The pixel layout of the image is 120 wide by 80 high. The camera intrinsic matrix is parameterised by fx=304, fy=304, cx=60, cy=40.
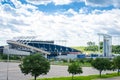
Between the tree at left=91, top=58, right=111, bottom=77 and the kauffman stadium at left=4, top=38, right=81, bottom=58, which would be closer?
the tree at left=91, top=58, right=111, bottom=77

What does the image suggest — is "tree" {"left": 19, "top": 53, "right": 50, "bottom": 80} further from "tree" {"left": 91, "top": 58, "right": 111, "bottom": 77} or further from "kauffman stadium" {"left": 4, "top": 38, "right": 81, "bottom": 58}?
"kauffman stadium" {"left": 4, "top": 38, "right": 81, "bottom": 58}

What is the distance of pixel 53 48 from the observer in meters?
200

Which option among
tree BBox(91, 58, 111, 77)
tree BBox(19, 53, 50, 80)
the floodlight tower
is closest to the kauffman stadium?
the floodlight tower

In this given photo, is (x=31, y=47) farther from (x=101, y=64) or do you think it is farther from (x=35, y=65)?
(x=35, y=65)

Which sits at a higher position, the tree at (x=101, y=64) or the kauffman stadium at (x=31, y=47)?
the kauffman stadium at (x=31, y=47)

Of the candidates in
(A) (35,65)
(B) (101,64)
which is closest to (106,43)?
(B) (101,64)

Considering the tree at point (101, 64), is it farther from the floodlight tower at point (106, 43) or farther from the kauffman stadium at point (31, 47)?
the kauffman stadium at point (31, 47)


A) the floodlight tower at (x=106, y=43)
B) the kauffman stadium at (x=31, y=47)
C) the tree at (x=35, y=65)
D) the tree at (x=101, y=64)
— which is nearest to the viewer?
the tree at (x=35, y=65)

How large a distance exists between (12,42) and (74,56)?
124ft

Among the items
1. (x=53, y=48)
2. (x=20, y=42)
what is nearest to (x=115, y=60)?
(x=20, y=42)

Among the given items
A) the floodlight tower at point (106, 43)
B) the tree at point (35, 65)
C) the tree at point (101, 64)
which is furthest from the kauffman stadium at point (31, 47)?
the tree at point (35, 65)

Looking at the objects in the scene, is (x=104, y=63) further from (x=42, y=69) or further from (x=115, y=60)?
(x=42, y=69)

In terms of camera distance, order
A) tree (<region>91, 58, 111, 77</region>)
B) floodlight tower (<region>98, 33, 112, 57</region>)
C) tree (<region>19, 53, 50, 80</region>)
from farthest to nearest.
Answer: floodlight tower (<region>98, 33, 112, 57</region>)
tree (<region>91, 58, 111, 77</region>)
tree (<region>19, 53, 50, 80</region>)

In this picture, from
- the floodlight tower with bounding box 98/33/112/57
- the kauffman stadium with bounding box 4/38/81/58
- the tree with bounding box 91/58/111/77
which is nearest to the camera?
the tree with bounding box 91/58/111/77
